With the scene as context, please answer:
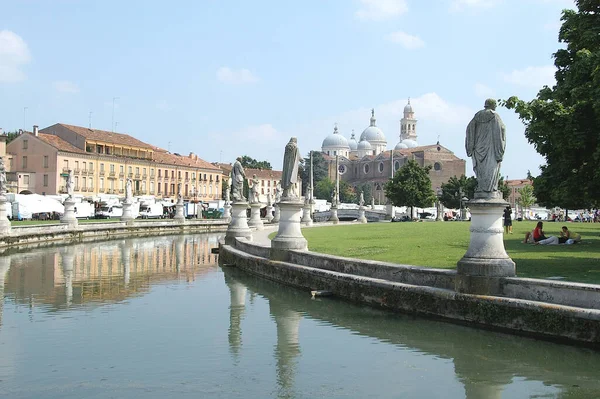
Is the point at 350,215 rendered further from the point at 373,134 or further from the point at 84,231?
the point at 373,134

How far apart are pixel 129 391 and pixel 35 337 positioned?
12.2 feet

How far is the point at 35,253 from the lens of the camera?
2797cm

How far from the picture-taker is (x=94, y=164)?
8356cm

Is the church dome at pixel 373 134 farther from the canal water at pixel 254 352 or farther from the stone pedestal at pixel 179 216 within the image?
the canal water at pixel 254 352

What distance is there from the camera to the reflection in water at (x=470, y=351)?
8516 mm

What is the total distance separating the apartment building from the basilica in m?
49.3

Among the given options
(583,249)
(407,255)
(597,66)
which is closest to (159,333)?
(407,255)

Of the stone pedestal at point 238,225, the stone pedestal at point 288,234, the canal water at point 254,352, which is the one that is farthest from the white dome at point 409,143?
the canal water at point 254,352

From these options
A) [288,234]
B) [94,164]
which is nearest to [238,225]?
[288,234]

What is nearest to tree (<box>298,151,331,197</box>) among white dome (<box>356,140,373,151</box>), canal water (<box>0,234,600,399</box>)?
white dome (<box>356,140,373,151</box>)

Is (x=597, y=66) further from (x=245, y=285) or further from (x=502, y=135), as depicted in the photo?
(x=245, y=285)

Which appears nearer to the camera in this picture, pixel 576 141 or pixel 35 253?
pixel 576 141

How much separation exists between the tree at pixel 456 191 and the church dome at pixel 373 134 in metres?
91.1

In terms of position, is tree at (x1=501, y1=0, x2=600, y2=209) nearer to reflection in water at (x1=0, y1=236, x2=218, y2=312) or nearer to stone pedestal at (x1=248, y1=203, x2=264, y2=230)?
reflection in water at (x1=0, y1=236, x2=218, y2=312)
